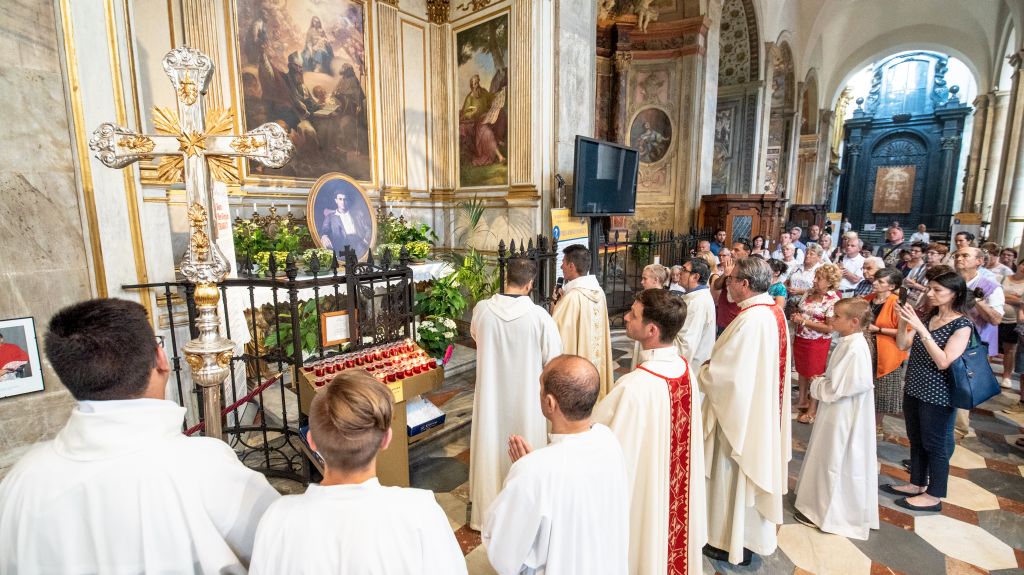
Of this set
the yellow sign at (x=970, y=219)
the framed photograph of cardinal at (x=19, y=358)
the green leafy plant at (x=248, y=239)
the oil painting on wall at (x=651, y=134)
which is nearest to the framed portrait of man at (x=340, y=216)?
the green leafy plant at (x=248, y=239)

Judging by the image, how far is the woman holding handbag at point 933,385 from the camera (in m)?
3.09

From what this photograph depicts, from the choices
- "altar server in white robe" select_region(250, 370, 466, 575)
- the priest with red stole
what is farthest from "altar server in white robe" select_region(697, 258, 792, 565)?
the priest with red stole

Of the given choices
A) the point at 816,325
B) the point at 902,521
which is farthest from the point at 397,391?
the point at 816,325

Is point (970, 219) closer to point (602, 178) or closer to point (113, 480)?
point (602, 178)

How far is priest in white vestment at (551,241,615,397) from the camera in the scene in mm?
3715

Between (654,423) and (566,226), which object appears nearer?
(654,423)

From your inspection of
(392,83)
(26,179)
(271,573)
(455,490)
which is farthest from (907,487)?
(392,83)

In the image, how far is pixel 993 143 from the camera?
16.5 meters

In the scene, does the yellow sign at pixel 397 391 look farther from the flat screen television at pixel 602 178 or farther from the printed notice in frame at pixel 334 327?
the flat screen television at pixel 602 178

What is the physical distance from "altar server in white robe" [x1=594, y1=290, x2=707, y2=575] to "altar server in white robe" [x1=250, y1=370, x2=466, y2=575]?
3.57ft

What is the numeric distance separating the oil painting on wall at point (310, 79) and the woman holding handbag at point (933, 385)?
7040mm

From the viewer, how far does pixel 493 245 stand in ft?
26.0

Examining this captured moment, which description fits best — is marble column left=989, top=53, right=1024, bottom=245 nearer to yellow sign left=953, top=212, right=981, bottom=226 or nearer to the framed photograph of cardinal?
yellow sign left=953, top=212, right=981, bottom=226

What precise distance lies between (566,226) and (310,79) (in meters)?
4.28
